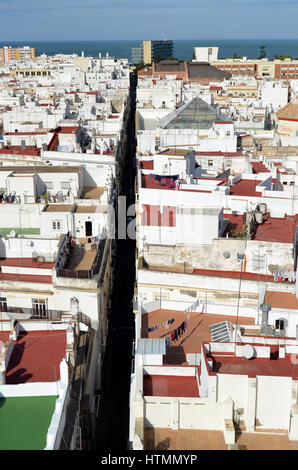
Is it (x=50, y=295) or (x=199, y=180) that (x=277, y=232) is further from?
(x=50, y=295)

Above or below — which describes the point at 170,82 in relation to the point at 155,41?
below

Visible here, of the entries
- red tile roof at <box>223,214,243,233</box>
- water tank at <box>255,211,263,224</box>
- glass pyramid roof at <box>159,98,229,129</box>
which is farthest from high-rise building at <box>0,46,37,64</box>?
water tank at <box>255,211,263,224</box>

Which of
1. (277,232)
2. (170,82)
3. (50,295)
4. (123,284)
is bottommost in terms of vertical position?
(123,284)

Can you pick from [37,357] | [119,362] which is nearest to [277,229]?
[119,362]

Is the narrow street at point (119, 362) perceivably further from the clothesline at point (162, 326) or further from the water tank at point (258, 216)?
the water tank at point (258, 216)

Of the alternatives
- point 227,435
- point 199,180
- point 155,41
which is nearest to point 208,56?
point 155,41

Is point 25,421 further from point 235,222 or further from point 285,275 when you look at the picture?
point 235,222

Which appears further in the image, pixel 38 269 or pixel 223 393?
pixel 38 269
